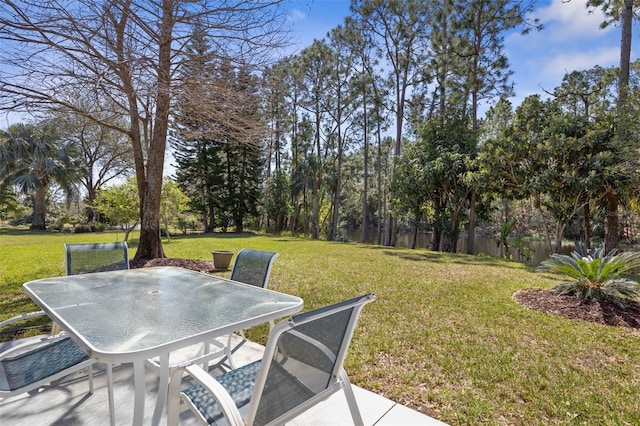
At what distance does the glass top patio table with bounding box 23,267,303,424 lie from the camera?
55.7 inches

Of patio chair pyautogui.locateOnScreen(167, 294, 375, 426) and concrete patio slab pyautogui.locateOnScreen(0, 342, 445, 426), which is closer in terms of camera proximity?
patio chair pyautogui.locateOnScreen(167, 294, 375, 426)

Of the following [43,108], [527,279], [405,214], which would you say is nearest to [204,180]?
[405,214]

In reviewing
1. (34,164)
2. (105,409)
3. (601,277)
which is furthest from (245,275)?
→ (34,164)

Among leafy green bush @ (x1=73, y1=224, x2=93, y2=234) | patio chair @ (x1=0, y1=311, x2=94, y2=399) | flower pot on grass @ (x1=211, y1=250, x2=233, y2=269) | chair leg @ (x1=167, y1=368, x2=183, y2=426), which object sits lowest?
leafy green bush @ (x1=73, y1=224, x2=93, y2=234)

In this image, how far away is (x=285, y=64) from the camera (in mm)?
5078

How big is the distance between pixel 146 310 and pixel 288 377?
3.29 feet

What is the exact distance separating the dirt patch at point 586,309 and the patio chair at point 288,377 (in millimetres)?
4006

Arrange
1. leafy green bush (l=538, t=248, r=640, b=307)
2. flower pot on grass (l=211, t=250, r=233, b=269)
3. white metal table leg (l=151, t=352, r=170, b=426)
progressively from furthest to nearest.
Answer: flower pot on grass (l=211, t=250, r=233, b=269) → leafy green bush (l=538, t=248, r=640, b=307) → white metal table leg (l=151, t=352, r=170, b=426)

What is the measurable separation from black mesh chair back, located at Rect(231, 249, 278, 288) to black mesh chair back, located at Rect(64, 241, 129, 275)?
1422 mm

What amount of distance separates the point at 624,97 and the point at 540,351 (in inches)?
324

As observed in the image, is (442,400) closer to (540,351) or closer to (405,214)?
(540,351)

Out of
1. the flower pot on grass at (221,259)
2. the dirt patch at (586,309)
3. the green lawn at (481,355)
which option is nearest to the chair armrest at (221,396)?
the green lawn at (481,355)

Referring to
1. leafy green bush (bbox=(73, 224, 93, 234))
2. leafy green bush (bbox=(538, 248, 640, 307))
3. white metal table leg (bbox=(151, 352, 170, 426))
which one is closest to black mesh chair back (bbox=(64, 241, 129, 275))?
white metal table leg (bbox=(151, 352, 170, 426))

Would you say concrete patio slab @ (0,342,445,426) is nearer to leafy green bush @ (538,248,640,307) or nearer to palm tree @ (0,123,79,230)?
leafy green bush @ (538,248,640,307)
